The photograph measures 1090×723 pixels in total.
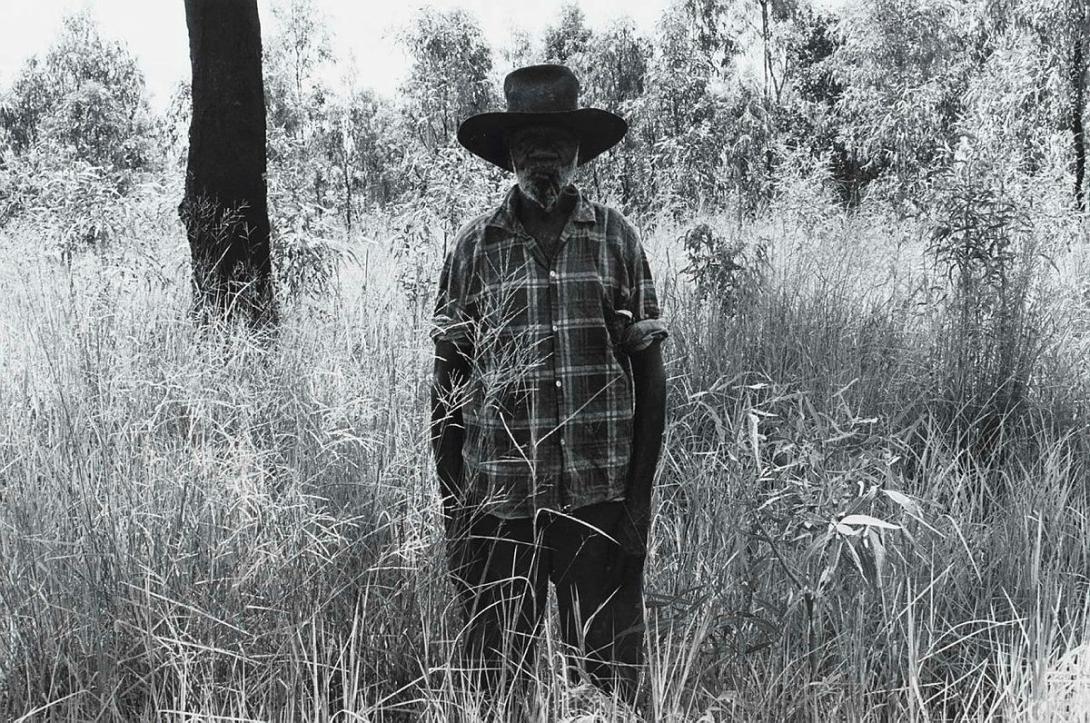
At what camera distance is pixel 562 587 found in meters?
2.13

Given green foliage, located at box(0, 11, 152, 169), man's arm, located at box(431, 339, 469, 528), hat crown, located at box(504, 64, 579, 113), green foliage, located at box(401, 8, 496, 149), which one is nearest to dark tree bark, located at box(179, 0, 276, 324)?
man's arm, located at box(431, 339, 469, 528)

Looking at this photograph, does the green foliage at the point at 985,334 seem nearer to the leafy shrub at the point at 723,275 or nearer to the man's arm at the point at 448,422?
the leafy shrub at the point at 723,275

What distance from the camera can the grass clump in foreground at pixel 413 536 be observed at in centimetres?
205

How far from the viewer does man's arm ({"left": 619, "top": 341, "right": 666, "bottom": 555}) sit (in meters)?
2.08

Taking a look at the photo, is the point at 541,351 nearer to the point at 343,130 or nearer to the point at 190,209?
the point at 190,209

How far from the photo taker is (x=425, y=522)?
2.65 metres

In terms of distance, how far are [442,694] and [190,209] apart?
11.1 ft

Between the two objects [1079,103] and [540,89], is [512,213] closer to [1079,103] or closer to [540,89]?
[540,89]

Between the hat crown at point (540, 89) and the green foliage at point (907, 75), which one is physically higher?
the green foliage at point (907, 75)

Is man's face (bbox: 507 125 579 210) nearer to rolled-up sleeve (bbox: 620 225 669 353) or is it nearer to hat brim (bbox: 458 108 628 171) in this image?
hat brim (bbox: 458 108 628 171)

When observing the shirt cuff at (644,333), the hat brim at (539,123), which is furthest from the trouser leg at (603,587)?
the hat brim at (539,123)

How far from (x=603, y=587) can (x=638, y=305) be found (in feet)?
2.12

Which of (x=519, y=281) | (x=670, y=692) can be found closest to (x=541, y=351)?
(x=519, y=281)

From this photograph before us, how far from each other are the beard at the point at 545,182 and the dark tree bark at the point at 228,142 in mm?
2925
